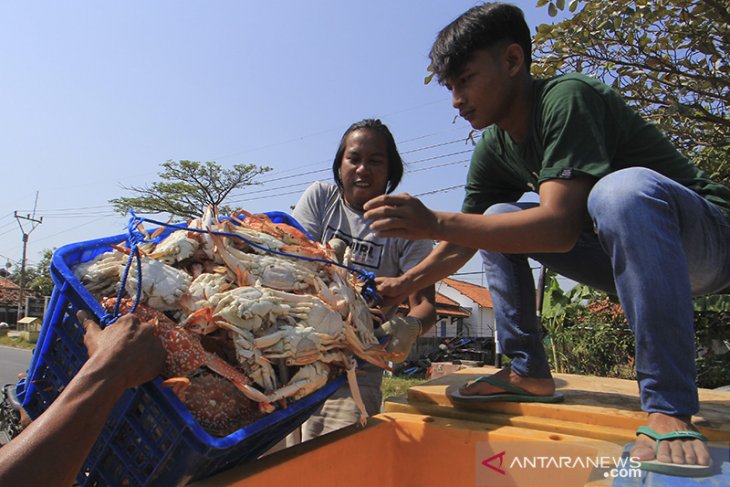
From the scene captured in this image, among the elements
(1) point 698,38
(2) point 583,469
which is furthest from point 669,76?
(2) point 583,469

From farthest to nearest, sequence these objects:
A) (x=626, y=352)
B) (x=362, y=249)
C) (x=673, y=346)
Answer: (x=626, y=352) < (x=362, y=249) < (x=673, y=346)

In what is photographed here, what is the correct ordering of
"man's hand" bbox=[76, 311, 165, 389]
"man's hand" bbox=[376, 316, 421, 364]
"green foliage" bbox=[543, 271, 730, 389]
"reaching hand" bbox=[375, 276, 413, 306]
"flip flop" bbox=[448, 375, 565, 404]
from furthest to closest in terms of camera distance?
"green foliage" bbox=[543, 271, 730, 389] < "reaching hand" bbox=[375, 276, 413, 306] < "flip flop" bbox=[448, 375, 565, 404] < "man's hand" bbox=[376, 316, 421, 364] < "man's hand" bbox=[76, 311, 165, 389]

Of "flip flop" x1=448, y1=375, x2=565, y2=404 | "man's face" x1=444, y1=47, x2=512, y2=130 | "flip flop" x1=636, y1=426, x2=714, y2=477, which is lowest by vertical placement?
"flip flop" x1=448, y1=375, x2=565, y2=404

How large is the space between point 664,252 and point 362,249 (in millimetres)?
1557

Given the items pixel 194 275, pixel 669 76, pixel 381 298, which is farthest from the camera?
pixel 669 76

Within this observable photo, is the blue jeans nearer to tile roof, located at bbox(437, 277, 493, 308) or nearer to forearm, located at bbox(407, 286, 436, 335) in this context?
forearm, located at bbox(407, 286, 436, 335)

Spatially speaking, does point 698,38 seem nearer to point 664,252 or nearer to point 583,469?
point 664,252

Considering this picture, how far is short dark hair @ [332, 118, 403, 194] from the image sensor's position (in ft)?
9.41

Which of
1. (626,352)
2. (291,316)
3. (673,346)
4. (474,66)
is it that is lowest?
(626,352)

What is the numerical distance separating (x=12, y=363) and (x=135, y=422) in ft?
56.8

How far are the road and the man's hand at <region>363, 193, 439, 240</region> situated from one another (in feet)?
41.4

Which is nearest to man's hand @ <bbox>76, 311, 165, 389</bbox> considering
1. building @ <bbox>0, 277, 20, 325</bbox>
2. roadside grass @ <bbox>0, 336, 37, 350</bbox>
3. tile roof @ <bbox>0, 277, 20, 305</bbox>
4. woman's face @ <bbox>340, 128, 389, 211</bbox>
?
woman's face @ <bbox>340, 128, 389, 211</bbox>

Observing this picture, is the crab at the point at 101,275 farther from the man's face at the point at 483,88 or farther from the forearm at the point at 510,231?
the man's face at the point at 483,88

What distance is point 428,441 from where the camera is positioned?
1691mm
